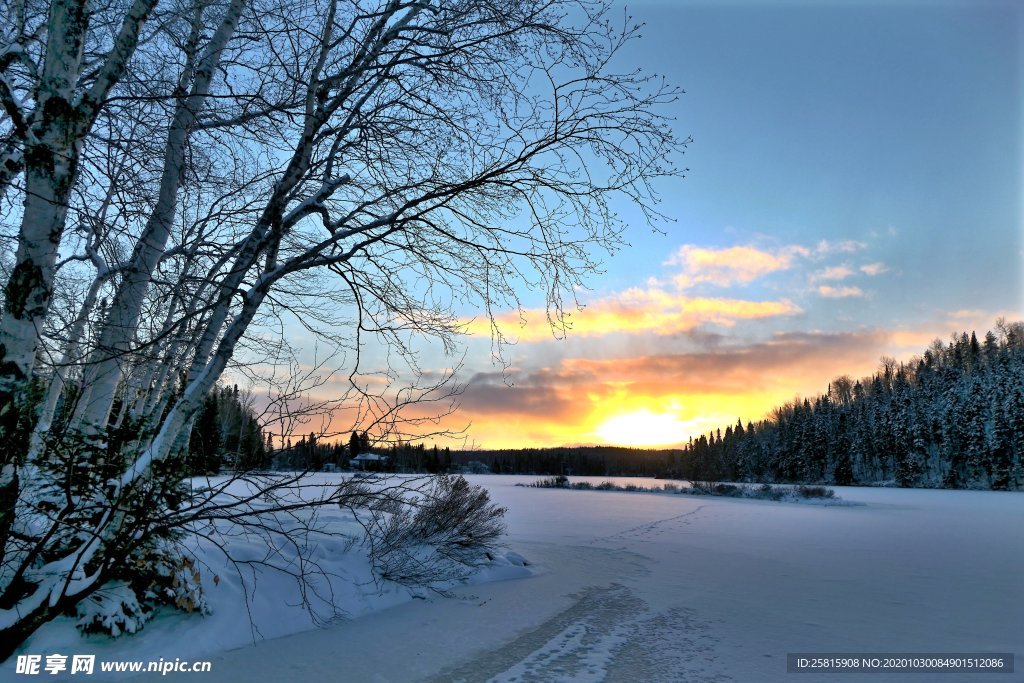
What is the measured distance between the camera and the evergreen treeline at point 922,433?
55500mm

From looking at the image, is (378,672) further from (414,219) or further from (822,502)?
(822,502)

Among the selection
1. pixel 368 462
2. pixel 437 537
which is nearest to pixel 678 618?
pixel 437 537

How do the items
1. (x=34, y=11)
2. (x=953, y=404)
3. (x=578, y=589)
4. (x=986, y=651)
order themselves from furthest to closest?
(x=953, y=404)
(x=578, y=589)
(x=986, y=651)
(x=34, y=11)

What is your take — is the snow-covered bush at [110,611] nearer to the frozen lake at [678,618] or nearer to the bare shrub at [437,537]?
the frozen lake at [678,618]

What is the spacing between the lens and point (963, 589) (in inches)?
384

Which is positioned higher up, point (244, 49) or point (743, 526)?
point (244, 49)

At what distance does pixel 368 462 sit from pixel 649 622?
5.51 meters

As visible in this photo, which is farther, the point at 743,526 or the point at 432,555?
the point at 743,526

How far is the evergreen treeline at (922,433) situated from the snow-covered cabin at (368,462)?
72185 mm

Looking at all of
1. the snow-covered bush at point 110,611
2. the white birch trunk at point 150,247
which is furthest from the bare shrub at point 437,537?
the white birch trunk at point 150,247

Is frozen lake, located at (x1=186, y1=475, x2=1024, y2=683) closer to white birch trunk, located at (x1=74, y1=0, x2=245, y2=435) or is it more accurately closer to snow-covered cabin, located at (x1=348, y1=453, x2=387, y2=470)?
snow-covered cabin, located at (x1=348, y1=453, x2=387, y2=470)

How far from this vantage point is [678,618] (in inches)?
307

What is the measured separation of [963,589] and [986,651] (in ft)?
14.5

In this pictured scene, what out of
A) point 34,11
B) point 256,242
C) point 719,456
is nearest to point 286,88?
point 256,242
